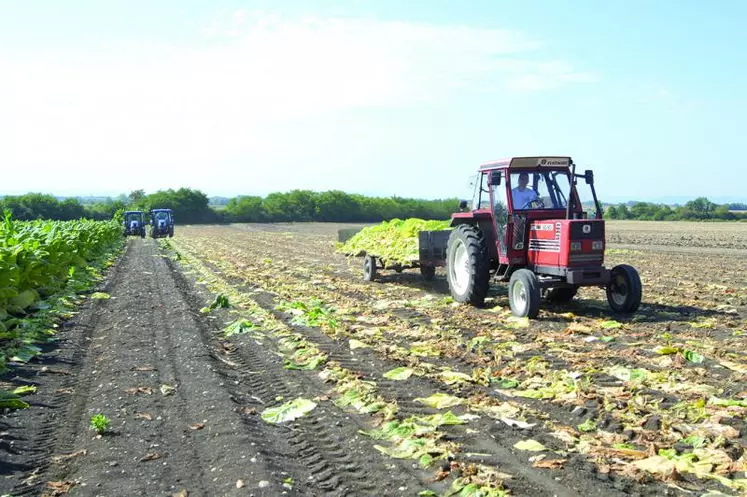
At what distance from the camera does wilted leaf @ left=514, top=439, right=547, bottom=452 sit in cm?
461

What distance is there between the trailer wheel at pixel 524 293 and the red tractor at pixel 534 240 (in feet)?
0.05

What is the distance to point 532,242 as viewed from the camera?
32.5ft

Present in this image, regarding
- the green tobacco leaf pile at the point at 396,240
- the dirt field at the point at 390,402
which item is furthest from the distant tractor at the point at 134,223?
the dirt field at the point at 390,402

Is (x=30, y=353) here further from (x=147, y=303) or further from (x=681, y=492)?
(x=681, y=492)

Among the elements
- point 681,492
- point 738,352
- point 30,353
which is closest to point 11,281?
point 30,353

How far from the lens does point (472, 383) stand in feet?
20.7

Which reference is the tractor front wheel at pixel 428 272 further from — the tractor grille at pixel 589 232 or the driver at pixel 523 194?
the tractor grille at pixel 589 232

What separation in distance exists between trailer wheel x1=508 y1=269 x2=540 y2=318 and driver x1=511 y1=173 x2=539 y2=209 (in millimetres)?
1128

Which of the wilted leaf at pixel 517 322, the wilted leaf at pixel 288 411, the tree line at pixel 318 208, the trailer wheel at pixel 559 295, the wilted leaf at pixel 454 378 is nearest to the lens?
the wilted leaf at pixel 288 411

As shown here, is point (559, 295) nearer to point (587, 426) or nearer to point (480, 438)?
point (587, 426)

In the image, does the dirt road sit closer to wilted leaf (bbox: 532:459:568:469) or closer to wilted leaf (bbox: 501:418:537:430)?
wilted leaf (bbox: 532:459:568:469)

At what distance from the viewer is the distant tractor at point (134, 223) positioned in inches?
1586

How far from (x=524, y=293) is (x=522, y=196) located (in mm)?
1628

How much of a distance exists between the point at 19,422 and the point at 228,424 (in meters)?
1.74
